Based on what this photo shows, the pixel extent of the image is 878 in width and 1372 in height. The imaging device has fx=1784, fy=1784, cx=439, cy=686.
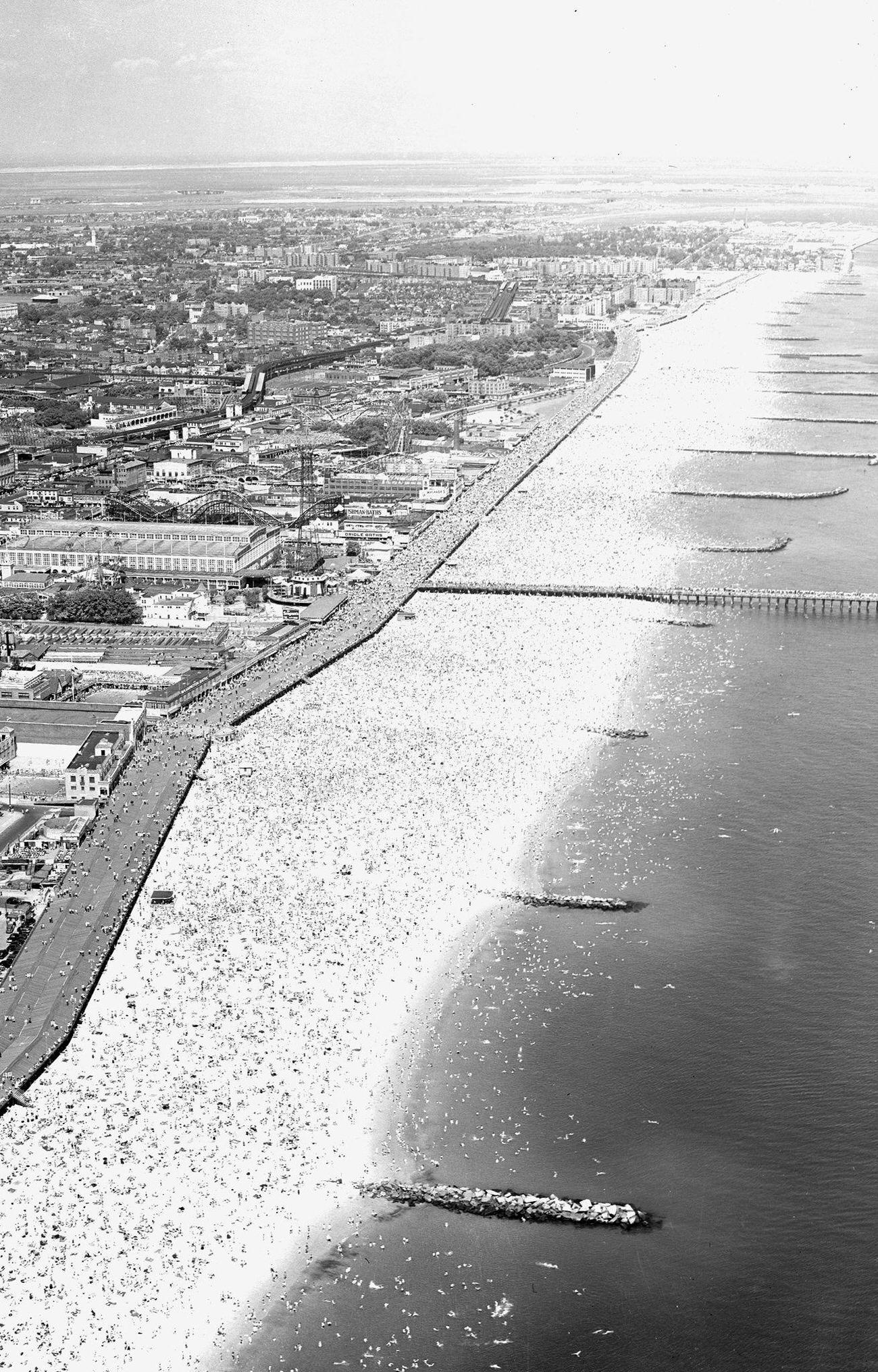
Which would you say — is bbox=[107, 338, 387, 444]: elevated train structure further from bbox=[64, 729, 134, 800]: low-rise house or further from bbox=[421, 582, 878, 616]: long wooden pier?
bbox=[64, 729, 134, 800]: low-rise house

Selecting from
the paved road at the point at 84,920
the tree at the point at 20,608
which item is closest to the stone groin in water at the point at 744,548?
the tree at the point at 20,608

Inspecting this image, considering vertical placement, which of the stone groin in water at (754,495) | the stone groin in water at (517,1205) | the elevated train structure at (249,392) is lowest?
the stone groin in water at (517,1205)

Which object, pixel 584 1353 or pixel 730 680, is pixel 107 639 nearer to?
pixel 730 680

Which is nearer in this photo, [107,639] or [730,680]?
[730,680]

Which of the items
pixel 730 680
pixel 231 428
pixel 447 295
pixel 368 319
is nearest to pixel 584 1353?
pixel 730 680

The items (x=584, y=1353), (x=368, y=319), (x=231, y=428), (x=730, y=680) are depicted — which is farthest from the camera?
(x=368, y=319)

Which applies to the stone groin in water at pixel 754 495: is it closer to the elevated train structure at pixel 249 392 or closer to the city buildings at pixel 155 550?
the city buildings at pixel 155 550
